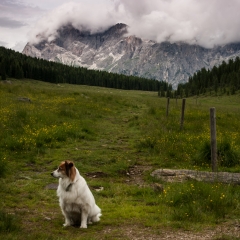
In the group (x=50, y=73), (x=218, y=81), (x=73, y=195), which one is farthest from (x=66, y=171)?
(x=50, y=73)

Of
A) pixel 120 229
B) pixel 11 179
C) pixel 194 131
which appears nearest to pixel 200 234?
pixel 120 229

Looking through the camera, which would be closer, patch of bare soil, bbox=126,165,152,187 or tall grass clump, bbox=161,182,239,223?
tall grass clump, bbox=161,182,239,223

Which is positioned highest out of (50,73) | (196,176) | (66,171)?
(50,73)

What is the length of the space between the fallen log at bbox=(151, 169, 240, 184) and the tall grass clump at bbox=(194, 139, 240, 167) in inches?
87.8

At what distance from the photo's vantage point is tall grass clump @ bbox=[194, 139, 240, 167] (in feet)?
43.0

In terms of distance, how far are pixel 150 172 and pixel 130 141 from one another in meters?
6.47

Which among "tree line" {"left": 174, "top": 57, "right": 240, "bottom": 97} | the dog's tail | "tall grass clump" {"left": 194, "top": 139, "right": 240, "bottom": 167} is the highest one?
"tree line" {"left": 174, "top": 57, "right": 240, "bottom": 97}

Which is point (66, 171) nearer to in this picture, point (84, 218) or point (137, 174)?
point (84, 218)

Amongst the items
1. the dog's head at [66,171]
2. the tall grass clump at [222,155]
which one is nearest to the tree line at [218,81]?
the tall grass clump at [222,155]

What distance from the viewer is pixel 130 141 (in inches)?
746

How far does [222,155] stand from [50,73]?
421 feet

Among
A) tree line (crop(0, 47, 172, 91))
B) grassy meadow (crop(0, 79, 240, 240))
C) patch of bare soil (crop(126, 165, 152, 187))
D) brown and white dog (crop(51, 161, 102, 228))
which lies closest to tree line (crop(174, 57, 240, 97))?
tree line (crop(0, 47, 172, 91))

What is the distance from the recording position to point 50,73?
134500 mm

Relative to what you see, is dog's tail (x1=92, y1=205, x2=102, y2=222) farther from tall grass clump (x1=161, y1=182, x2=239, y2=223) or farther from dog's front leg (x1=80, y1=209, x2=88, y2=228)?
tall grass clump (x1=161, y1=182, x2=239, y2=223)
